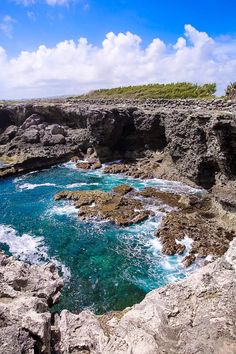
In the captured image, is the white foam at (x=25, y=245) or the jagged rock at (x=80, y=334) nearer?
the jagged rock at (x=80, y=334)

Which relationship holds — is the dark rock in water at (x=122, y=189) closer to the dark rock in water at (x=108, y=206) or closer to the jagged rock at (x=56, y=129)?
the dark rock in water at (x=108, y=206)

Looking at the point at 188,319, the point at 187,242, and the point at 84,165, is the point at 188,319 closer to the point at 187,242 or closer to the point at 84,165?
the point at 187,242

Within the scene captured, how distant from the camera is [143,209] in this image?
39.1m

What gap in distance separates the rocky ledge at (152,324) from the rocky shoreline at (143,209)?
0.03 metres

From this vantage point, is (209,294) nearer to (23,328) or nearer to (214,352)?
(214,352)

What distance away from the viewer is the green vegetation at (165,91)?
66.4 metres

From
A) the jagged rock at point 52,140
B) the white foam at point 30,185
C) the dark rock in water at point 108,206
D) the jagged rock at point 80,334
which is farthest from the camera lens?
the jagged rock at point 52,140

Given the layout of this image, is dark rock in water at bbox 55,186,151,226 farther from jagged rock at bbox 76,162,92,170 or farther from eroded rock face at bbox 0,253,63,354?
eroded rock face at bbox 0,253,63,354

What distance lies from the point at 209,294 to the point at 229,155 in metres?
32.1

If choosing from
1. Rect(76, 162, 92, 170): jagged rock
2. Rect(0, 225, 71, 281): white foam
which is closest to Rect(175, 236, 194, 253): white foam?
Rect(0, 225, 71, 281): white foam

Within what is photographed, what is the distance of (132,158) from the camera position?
6047 centimetres

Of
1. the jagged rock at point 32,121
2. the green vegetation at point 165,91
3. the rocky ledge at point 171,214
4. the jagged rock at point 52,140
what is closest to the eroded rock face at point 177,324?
the rocky ledge at point 171,214

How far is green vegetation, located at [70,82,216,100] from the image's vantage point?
218ft

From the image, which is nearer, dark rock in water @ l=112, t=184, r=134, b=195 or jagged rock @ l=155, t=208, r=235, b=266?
jagged rock @ l=155, t=208, r=235, b=266
